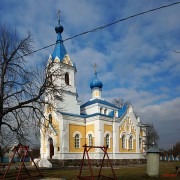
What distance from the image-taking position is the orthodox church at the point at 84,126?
96.7 feet

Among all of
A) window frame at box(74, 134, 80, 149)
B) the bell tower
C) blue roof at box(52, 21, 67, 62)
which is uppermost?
blue roof at box(52, 21, 67, 62)

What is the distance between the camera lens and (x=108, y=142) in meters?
32.5

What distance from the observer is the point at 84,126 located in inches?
1271

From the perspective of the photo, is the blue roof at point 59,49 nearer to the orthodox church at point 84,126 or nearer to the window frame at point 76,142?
the orthodox church at point 84,126

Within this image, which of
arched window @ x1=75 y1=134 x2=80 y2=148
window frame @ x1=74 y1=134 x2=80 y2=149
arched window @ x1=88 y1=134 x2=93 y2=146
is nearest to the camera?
window frame @ x1=74 y1=134 x2=80 y2=149

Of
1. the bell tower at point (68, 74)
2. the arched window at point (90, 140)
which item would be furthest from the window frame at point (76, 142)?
the bell tower at point (68, 74)

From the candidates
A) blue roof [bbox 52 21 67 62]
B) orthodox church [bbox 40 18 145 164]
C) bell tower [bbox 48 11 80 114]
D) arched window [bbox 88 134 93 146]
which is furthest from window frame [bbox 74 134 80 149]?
blue roof [bbox 52 21 67 62]

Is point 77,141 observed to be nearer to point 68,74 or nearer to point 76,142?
point 76,142

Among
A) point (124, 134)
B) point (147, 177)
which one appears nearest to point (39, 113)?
point (147, 177)

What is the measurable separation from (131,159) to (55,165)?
11.8 m

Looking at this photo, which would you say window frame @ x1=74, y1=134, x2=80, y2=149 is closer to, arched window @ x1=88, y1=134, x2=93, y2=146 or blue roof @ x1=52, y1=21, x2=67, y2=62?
arched window @ x1=88, y1=134, x2=93, y2=146

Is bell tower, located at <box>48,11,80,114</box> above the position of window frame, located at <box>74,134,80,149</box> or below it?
above

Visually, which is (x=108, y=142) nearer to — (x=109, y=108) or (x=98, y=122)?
(x=98, y=122)

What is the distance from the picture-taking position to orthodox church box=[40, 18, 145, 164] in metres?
29.5
